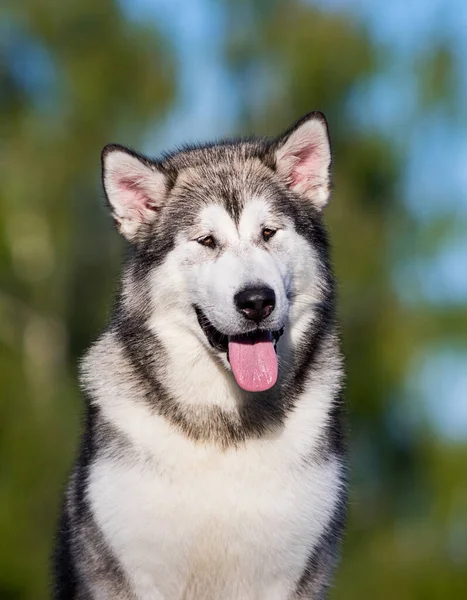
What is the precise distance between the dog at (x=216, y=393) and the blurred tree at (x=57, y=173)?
45.3 feet

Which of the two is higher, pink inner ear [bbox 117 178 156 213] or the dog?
pink inner ear [bbox 117 178 156 213]

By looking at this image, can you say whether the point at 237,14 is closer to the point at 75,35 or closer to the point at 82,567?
the point at 75,35

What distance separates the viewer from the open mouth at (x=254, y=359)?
602cm

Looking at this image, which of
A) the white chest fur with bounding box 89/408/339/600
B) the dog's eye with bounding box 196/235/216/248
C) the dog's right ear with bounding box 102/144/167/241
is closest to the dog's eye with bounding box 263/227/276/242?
the dog's eye with bounding box 196/235/216/248

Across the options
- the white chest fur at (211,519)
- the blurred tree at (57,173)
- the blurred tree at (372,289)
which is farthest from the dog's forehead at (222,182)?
the blurred tree at (57,173)

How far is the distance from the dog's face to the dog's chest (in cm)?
46

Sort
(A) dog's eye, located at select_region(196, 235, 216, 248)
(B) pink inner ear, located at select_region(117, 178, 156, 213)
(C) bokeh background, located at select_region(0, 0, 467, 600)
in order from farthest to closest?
(C) bokeh background, located at select_region(0, 0, 467, 600) → (B) pink inner ear, located at select_region(117, 178, 156, 213) → (A) dog's eye, located at select_region(196, 235, 216, 248)

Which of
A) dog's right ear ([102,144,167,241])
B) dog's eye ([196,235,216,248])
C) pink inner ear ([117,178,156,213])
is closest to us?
dog's eye ([196,235,216,248])

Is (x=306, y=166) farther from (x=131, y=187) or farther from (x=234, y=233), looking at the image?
(x=131, y=187)

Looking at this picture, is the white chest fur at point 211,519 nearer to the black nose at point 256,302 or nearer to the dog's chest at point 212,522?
the dog's chest at point 212,522

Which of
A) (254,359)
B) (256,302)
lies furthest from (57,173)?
(256,302)

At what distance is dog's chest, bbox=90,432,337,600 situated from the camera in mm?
5887

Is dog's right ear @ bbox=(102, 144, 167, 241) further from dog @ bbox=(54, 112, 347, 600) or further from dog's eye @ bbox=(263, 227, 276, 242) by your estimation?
dog's eye @ bbox=(263, 227, 276, 242)

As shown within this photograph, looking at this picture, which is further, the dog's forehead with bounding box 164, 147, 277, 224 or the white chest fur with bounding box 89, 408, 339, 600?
the dog's forehead with bounding box 164, 147, 277, 224
